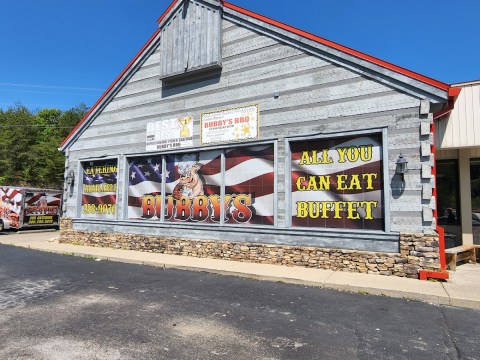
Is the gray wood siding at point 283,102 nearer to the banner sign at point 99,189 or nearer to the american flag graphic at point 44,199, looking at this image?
the banner sign at point 99,189

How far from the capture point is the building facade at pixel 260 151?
841 centimetres

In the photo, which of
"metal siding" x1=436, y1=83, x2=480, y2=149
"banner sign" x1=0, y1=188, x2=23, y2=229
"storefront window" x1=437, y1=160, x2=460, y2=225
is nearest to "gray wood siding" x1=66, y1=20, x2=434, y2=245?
"metal siding" x1=436, y1=83, x2=480, y2=149

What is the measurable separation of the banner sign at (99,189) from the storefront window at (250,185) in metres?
5.38

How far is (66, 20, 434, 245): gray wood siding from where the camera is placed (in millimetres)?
8383

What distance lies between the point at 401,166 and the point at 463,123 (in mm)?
2955

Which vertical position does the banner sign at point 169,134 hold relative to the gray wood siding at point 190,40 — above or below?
below

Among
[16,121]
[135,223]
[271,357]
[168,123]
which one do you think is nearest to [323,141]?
[168,123]

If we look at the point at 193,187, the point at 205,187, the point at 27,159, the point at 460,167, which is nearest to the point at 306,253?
the point at 205,187

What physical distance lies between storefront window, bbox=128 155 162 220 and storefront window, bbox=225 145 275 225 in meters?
3.06

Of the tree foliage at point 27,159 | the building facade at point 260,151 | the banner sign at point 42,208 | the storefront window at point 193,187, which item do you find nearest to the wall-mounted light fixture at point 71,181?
the building facade at point 260,151

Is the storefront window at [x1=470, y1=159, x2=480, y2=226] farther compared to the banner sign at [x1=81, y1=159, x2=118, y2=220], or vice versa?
the banner sign at [x1=81, y1=159, x2=118, y2=220]

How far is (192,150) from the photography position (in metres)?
11.8

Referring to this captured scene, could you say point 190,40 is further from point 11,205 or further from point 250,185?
point 11,205

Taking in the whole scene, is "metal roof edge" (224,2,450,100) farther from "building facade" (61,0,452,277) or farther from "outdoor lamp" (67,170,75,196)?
"outdoor lamp" (67,170,75,196)
